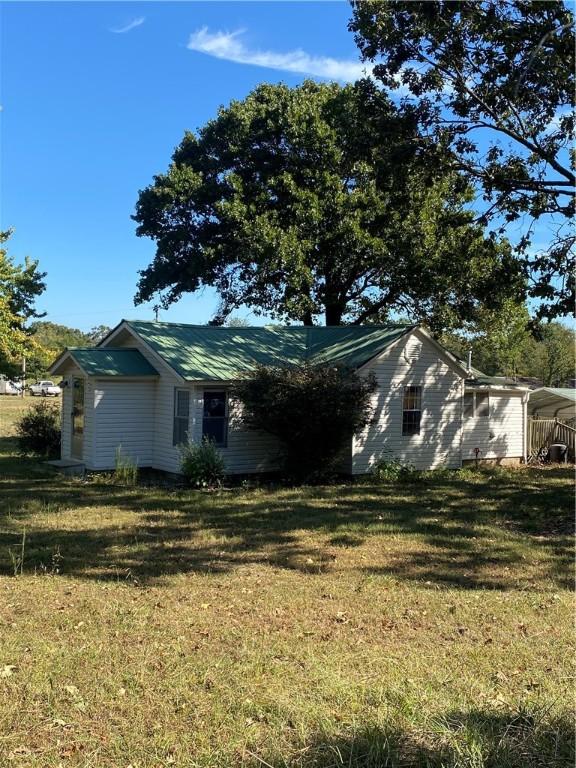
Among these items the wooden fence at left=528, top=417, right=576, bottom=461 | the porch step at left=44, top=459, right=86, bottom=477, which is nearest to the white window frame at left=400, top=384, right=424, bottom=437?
the wooden fence at left=528, top=417, right=576, bottom=461

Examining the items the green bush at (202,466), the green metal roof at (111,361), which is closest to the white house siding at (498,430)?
the green bush at (202,466)

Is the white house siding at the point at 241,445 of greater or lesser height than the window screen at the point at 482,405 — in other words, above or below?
below

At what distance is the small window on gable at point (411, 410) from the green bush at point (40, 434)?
33.1 feet

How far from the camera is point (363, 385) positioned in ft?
51.7

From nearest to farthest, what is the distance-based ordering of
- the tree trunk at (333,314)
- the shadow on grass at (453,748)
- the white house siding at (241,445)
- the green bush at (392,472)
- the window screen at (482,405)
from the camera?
the shadow on grass at (453,748)
the white house siding at (241,445)
the green bush at (392,472)
the window screen at (482,405)
the tree trunk at (333,314)

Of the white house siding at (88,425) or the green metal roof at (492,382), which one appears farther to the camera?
the green metal roof at (492,382)

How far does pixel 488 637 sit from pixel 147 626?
298cm

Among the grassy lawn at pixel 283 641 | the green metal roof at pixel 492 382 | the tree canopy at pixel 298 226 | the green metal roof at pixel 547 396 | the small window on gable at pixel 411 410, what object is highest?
the tree canopy at pixel 298 226

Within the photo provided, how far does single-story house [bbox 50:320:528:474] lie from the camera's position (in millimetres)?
16297

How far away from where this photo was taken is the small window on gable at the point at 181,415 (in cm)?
1627

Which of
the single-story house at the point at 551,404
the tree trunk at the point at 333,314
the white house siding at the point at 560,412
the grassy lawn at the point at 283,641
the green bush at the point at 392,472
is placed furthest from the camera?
the tree trunk at the point at 333,314

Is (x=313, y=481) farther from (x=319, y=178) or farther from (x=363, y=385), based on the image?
(x=319, y=178)

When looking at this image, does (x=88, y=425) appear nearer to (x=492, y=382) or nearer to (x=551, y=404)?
(x=492, y=382)

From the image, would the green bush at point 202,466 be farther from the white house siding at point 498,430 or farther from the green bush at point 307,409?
the white house siding at point 498,430
